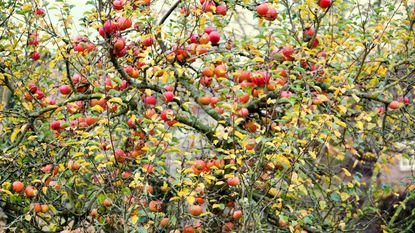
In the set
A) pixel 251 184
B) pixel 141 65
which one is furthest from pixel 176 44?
pixel 251 184

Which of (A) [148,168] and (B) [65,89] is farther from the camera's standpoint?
(B) [65,89]

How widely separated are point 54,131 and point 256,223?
7.11ft

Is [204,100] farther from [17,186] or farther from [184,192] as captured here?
[17,186]

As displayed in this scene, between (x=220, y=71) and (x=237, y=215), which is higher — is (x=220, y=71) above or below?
above

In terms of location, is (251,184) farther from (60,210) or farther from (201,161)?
(60,210)

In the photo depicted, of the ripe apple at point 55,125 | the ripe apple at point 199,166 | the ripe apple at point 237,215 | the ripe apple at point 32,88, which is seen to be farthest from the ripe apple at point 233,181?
the ripe apple at point 32,88

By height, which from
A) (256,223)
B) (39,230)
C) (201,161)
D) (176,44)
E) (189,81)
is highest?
(176,44)

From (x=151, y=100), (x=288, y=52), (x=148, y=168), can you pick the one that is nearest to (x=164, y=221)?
(x=148, y=168)

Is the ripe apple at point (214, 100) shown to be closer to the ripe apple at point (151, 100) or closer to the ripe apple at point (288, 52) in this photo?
the ripe apple at point (151, 100)

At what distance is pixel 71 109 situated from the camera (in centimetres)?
452

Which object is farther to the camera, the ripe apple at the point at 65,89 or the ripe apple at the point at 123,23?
the ripe apple at the point at 65,89

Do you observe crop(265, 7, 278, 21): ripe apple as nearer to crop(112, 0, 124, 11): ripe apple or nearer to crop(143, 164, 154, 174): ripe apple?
crop(112, 0, 124, 11): ripe apple

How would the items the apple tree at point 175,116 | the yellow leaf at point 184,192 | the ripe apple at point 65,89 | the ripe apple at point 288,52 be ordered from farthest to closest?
the ripe apple at point 65,89
the ripe apple at point 288,52
the apple tree at point 175,116
the yellow leaf at point 184,192

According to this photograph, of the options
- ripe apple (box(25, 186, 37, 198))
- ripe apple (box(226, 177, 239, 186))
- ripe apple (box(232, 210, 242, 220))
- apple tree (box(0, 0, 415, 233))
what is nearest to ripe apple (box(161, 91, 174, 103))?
apple tree (box(0, 0, 415, 233))
